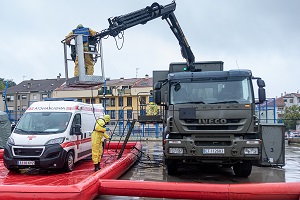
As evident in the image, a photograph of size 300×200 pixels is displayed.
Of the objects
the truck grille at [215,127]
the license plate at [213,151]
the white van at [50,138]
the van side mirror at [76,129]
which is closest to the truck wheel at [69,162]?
the white van at [50,138]

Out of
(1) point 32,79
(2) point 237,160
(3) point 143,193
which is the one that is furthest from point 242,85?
(1) point 32,79

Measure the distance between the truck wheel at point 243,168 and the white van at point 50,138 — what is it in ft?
16.4

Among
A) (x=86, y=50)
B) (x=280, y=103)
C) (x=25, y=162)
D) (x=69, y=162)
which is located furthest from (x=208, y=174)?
(x=280, y=103)

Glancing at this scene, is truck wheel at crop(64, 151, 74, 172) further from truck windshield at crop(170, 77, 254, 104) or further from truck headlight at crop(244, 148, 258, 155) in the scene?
truck headlight at crop(244, 148, 258, 155)

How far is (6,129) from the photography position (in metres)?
16.1

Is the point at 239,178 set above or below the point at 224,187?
below

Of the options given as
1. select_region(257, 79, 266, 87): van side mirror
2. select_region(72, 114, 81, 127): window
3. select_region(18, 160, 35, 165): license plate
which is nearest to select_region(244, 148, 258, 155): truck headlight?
select_region(257, 79, 266, 87): van side mirror

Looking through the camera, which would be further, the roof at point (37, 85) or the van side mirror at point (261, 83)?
the roof at point (37, 85)

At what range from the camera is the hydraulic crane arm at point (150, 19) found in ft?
37.7

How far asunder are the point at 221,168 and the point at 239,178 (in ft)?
6.50

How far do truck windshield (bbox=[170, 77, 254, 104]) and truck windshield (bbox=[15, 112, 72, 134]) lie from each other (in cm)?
351

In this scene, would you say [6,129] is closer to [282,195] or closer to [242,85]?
[242,85]

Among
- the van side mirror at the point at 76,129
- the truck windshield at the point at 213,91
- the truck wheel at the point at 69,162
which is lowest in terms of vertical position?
the truck wheel at the point at 69,162

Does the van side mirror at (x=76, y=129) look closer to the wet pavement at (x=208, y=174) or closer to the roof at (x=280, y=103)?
the wet pavement at (x=208, y=174)
